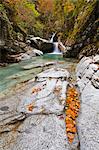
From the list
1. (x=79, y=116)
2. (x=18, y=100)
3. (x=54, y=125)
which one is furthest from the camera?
(x=18, y=100)

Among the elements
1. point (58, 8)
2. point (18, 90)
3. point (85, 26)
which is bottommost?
point (18, 90)

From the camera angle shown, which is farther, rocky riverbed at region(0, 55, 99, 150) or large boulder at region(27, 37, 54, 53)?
large boulder at region(27, 37, 54, 53)

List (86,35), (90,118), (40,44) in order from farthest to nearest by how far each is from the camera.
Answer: (40,44), (86,35), (90,118)

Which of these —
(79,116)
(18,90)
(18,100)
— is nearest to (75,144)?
(79,116)

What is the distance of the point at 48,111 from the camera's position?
5070 mm

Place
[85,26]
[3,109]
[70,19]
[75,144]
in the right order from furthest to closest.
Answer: [70,19], [85,26], [3,109], [75,144]

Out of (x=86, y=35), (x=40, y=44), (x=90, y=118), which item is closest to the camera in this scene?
(x=90, y=118)

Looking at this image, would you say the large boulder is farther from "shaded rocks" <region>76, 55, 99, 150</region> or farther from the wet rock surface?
"shaded rocks" <region>76, 55, 99, 150</region>

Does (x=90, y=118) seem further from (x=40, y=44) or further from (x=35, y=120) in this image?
(x=40, y=44)

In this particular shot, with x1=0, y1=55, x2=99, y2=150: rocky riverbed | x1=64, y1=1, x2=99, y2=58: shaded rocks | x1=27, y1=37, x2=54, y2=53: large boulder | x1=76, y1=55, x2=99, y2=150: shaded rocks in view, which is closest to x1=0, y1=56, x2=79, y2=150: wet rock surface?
x1=0, y1=55, x2=99, y2=150: rocky riverbed

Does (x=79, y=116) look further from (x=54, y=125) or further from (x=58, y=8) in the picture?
(x=58, y=8)

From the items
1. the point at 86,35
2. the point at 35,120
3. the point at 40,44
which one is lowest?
the point at 40,44

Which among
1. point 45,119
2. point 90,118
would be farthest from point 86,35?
point 45,119

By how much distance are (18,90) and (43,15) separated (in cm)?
3507
